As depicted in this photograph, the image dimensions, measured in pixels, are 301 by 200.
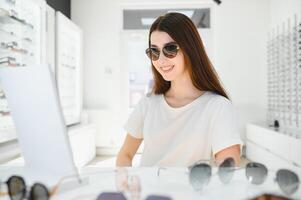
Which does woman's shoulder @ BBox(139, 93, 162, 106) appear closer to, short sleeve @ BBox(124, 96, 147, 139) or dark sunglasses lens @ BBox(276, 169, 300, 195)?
short sleeve @ BBox(124, 96, 147, 139)

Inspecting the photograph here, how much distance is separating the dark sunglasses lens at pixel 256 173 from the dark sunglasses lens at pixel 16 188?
1.91 ft

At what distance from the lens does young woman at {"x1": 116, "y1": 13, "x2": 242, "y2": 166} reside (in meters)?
1.43

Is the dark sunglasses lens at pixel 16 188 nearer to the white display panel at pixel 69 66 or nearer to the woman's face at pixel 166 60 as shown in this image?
the woman's face at pixel 166 60

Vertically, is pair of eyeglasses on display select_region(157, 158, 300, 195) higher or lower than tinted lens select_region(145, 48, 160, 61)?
lower

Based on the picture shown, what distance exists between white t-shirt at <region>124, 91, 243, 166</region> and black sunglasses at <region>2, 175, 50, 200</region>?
0.80m

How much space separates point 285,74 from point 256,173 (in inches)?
183

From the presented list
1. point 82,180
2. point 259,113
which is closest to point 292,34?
point 259,113

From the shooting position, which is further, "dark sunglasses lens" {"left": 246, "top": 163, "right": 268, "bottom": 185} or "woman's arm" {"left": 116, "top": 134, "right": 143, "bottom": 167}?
"woman's arm" {"left": 116, "top": 134, "right": 143, "bottom": 167}

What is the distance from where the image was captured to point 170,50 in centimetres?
143

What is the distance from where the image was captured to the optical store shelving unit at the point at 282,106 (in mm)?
4170

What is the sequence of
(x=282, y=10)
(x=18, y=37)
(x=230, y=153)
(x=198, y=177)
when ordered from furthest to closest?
(x=282, y=10)
(x=18, y=37)
(x=230, y=153)
(x=198, y=177)

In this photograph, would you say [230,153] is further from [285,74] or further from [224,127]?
[285,74]

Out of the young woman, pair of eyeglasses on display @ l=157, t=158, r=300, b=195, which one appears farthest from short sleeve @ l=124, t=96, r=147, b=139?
pair of eyeglasses on display @ l=157, t=158, r=300, b=195

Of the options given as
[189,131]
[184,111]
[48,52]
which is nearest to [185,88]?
[184,111]
